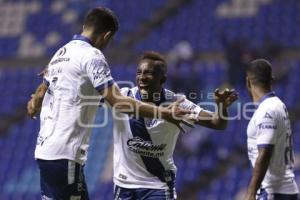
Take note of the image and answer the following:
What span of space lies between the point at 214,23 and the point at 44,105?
11304 mm

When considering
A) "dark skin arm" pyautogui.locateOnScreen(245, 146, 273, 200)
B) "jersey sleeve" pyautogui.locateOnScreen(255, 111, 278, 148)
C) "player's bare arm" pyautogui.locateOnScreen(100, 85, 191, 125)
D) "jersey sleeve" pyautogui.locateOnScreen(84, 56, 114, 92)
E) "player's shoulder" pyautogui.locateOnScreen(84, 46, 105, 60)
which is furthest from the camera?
"jersey sleeve" pyautogui.locateOnScreen(255, 111, 278, 148)

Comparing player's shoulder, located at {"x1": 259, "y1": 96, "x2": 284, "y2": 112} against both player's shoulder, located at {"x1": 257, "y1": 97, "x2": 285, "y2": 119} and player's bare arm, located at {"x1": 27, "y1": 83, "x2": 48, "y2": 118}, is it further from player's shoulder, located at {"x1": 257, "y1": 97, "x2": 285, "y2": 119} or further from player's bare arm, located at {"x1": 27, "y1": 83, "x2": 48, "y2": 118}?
player's bare arm, located at {"x1": 27, "y1": 83, "x2": 48, "y2": 118}

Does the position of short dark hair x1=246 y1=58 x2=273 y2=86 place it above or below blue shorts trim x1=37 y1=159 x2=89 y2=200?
above

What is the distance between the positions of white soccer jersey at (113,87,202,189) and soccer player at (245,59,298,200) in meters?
0.54

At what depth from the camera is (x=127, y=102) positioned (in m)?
4.30

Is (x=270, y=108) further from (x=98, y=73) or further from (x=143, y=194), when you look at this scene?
(x=98, y=73)

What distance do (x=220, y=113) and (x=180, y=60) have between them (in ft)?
30.7

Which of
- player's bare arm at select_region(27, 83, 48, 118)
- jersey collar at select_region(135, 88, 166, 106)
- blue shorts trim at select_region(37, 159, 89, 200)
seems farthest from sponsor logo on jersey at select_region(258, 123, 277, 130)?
player's bare arm at select_region(27, 83, 48, 118)

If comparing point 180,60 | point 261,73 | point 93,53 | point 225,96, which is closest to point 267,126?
point 261,73

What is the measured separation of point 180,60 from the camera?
1422 centimetres

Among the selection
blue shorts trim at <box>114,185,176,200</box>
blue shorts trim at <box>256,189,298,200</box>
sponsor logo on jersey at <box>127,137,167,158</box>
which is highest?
sponsor logo on jersey at <box>127,137,167,158</box>

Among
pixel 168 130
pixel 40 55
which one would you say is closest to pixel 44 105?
pixel 168 130

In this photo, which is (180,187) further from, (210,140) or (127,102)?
(127,102)

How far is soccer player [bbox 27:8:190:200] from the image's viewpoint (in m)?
4.50
